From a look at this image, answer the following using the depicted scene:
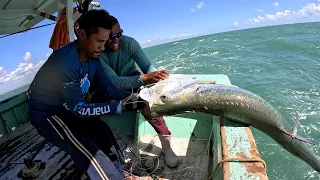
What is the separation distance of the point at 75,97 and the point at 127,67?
4.73ft

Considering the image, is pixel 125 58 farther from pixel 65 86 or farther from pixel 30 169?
pixel 30 169

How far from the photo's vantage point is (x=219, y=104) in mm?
2436

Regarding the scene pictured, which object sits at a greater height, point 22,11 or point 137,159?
point 22,11

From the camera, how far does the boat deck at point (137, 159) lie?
3053 mm

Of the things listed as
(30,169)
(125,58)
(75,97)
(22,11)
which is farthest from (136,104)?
(22,11)

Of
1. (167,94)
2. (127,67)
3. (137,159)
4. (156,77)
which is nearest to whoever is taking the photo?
(167,94)

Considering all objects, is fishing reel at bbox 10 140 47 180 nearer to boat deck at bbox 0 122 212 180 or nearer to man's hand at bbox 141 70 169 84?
boat deck at bbox 0 122 212 180

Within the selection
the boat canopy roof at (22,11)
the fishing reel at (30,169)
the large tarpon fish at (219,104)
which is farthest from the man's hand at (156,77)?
the boat canopy roof at (22,11)

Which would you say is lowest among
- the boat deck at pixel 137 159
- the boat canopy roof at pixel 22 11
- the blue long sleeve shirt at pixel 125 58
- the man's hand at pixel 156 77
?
the boat deck at pixel 137 159

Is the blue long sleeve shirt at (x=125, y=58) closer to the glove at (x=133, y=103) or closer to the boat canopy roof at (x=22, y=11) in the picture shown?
the glove at (x=133, y=103)

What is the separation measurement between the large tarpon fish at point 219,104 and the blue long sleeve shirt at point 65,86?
387 millimetres

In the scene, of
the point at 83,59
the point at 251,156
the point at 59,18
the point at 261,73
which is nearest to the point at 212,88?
the point at 251,156

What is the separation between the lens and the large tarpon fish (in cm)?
222

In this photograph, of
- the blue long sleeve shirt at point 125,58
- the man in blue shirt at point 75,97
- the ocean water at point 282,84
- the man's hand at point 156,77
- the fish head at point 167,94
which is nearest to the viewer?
the man in blue shirt at point 75,97
